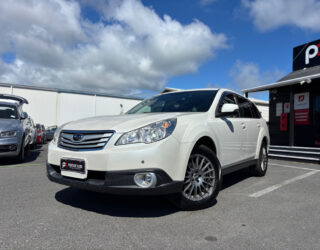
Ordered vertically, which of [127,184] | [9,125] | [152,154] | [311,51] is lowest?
[127,184]

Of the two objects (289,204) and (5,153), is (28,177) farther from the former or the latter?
(289,204)

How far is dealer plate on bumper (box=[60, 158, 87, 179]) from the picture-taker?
2.67 m

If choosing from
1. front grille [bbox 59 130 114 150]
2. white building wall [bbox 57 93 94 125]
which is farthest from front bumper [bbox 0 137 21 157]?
white building wall [bbox 57 93 94 125]

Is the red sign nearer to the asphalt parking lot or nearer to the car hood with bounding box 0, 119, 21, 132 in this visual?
the asphalt parking lot

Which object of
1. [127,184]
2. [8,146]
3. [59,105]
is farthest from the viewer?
[59,105]

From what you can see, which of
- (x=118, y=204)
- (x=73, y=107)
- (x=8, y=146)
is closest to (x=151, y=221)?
(x=118, y=204)

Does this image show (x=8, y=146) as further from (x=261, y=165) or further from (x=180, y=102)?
(x=261, y=165)

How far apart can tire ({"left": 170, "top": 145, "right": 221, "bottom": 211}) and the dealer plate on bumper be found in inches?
40.2

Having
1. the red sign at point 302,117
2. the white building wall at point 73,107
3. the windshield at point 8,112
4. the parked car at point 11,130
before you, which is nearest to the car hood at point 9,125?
the parked car at point 11,130

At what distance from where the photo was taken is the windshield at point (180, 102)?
3.66 metres

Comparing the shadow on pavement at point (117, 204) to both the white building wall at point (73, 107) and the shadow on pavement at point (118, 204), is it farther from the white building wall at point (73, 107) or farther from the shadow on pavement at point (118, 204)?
the white building wall at point (73, 107)

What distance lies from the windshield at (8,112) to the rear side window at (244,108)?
5917 millimetres

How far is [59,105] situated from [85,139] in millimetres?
23354

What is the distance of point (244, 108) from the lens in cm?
473
